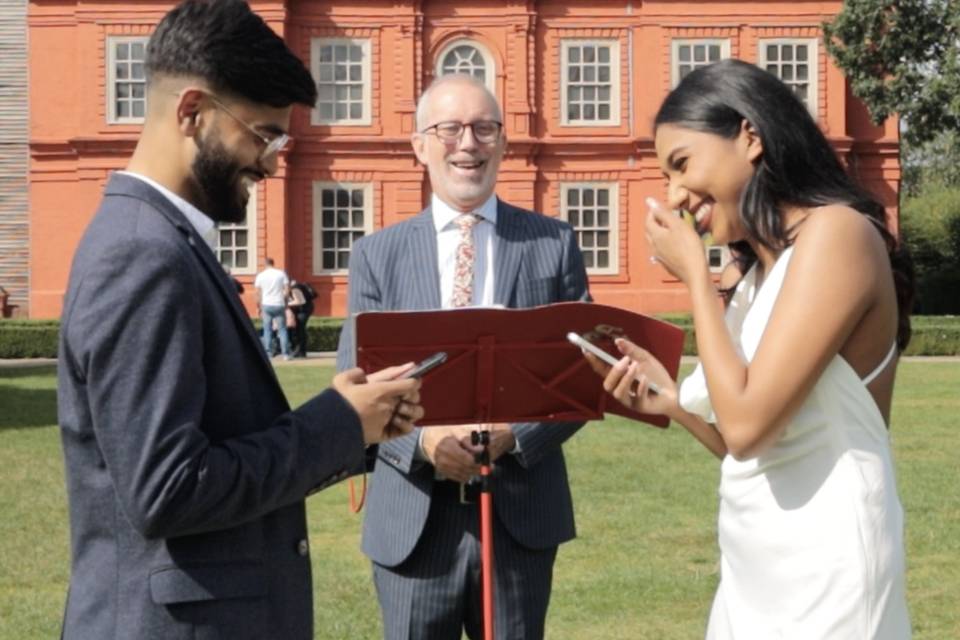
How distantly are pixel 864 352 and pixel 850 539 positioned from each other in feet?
1.19

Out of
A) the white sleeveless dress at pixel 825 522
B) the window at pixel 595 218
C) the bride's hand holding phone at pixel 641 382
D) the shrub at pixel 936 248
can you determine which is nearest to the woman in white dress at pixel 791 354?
the white sleeveless dress at pixel 825 522

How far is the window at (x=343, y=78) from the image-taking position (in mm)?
36750

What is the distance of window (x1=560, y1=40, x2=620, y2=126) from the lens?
121 ft

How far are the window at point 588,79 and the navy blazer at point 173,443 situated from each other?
34.5 meters

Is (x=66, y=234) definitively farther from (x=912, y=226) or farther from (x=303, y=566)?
(x=303, y=566)

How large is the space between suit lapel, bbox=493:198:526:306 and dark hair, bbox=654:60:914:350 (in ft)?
4.33

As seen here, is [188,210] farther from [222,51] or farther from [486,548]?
[486,548]

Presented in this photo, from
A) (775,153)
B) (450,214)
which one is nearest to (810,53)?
(450,214)

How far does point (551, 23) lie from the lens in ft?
121

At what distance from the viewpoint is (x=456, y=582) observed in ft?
14.5

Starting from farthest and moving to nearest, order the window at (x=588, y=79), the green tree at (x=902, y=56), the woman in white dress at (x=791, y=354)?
the window at (x=588, y=79) → the green tree at (x=902, y=56) → the woman in white dress at (x=791, y=354)

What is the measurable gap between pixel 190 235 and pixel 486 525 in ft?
5.63

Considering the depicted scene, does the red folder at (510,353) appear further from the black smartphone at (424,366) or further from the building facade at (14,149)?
the building facade at (14,149)

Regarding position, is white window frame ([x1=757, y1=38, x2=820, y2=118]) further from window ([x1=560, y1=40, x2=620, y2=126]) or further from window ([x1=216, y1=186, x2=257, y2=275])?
window ([x1=216, y1=186, x2=257, y2=275])
